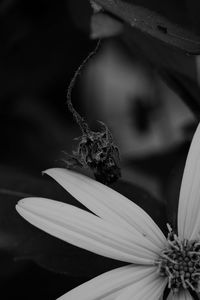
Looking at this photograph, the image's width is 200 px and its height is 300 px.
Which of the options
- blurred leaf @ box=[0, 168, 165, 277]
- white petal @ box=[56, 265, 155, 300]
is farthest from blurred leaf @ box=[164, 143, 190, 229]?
white petal @ box=[56, 265, 155, 300]

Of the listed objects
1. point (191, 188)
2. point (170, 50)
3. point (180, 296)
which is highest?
point (170, 50)

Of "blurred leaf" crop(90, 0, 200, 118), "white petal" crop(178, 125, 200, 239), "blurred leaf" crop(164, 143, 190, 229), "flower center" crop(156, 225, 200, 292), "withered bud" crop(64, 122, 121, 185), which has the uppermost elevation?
"blurred leaf" crop(90, 0, 200, 118)

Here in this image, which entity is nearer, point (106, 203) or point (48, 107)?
point (106, 203)

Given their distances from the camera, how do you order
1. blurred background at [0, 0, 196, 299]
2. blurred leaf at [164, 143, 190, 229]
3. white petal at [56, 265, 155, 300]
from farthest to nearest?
blurred background at [0, 0, 196, 299] < blurred leaf at [164, 143, 190, 229] < white petal at [56, 265, 155, 300]

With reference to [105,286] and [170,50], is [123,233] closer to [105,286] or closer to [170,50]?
[105,286]

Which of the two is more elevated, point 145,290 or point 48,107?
point 48,107

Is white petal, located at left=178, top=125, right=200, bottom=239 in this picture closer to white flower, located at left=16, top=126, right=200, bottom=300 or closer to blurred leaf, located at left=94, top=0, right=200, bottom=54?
white flower, located at left=16, top=126, right=200, bottom=300

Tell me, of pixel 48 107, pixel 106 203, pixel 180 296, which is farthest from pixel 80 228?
pixel 48 107

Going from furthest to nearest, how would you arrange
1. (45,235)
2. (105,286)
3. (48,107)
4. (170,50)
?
1. (48,107)
2. (170,50)
3. (45,235)
4. (105,286)

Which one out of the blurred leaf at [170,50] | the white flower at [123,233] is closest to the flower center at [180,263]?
the white flower at [123,233]

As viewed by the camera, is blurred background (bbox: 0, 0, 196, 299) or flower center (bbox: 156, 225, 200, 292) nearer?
flower center (bbox: 156, 225, 200, 292)
